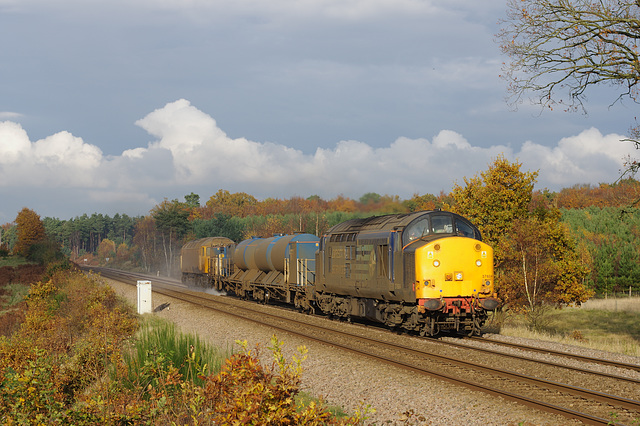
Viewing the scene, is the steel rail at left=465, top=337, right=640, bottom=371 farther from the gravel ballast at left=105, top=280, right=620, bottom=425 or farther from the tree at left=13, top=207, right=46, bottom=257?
the tree at left=13, top=207, right=46, bottom=257

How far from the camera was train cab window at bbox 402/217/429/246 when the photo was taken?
1809cm

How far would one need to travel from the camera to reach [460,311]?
706 inches

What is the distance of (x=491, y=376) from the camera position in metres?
12.5

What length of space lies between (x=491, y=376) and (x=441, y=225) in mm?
6665

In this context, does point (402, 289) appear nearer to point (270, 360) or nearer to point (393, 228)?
point (393, 228)

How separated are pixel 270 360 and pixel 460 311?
20.6 ft

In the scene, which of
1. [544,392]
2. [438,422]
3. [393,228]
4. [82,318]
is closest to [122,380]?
[438,422]

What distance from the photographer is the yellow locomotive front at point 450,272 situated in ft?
56.3

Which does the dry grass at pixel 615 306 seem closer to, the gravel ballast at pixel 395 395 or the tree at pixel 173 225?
the gravel ballast at pixel 395 395

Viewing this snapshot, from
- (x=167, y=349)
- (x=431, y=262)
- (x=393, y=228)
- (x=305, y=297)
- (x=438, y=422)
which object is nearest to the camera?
(x=438, y=422)

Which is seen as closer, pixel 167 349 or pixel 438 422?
pixel 438 422

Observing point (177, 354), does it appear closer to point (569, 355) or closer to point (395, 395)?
point (395, 395)

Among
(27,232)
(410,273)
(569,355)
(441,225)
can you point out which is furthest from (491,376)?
(27,232)

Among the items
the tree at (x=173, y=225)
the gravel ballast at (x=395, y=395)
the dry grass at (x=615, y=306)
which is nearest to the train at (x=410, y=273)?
the gravel ballast at (x=395, y=395)
